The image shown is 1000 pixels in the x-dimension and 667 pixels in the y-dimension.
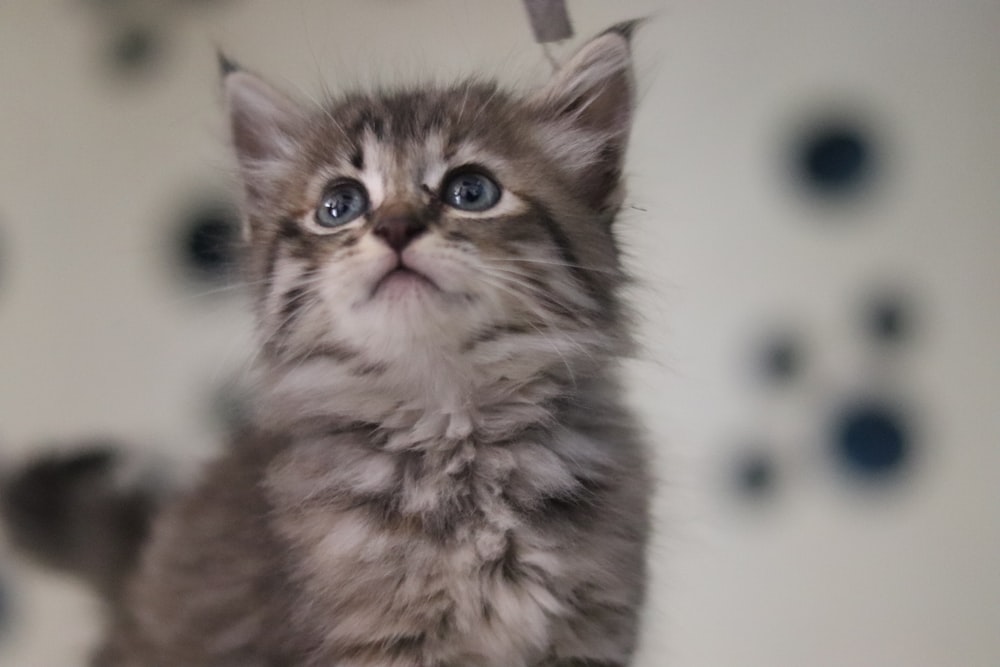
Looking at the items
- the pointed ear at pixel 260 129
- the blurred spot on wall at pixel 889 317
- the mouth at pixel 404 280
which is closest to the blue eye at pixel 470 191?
the mouth at pixel 404 280

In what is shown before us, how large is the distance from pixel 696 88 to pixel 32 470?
1.13m

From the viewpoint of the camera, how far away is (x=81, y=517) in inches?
42.1

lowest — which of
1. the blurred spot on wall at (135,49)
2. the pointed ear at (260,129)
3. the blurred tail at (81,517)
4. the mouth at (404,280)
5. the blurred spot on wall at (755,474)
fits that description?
the blurred spot on wall at (755,474)

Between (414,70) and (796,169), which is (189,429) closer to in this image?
(414,70)

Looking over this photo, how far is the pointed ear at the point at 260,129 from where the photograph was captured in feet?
2.97

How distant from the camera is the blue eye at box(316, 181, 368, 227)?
825mm

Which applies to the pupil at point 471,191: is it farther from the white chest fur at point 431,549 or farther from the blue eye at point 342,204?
the white chest fur at point 431,549

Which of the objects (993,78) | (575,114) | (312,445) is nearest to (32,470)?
(312,445)

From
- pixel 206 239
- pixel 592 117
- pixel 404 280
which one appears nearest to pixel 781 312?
pixel 592 117

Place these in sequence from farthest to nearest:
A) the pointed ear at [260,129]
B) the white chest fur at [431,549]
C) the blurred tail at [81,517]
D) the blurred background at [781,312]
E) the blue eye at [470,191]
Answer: the blurred background at [781,312], the blurred tail at [81,517], the pointed ear at [260,129], the blue eye at [470,191], the white chest fur at [431,549]

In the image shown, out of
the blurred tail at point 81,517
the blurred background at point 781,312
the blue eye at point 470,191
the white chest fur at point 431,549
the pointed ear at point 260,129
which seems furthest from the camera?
the blurred background at point 781,312

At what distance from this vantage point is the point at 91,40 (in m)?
1.30

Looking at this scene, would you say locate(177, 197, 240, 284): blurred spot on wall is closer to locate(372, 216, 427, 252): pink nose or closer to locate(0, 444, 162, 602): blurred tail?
locate(0, 444, 162, 602): blurred tail

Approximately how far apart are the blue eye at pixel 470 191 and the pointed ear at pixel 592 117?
12 centimetres
